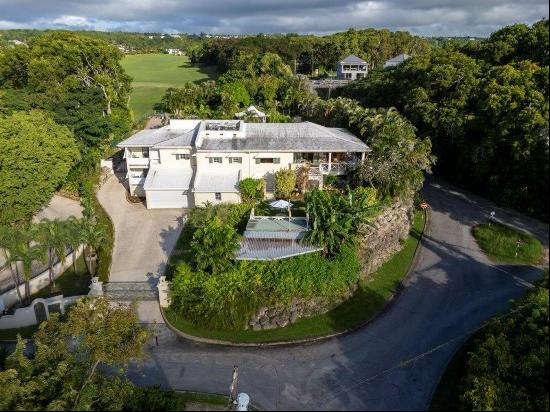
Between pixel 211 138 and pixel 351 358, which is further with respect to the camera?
pixel 211 138

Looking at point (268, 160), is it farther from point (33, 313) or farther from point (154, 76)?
point (154, 76)

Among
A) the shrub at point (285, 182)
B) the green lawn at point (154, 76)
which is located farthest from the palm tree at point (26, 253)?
the green lawn at point (154, 76)

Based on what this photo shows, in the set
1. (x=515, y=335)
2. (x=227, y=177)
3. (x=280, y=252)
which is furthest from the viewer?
(x=227, y=177)

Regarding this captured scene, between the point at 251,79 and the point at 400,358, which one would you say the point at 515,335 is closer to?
the point at 400,358

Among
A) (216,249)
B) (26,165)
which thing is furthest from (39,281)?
(216,249)

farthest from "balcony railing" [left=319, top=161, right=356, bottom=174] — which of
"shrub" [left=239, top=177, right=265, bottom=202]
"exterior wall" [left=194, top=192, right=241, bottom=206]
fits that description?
"exterior wall" [left=194, top=192, right=241, bottom=206]

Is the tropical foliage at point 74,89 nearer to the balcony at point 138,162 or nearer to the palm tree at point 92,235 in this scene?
the balcony at point 138,162

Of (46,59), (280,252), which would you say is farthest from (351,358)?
(46,59)
